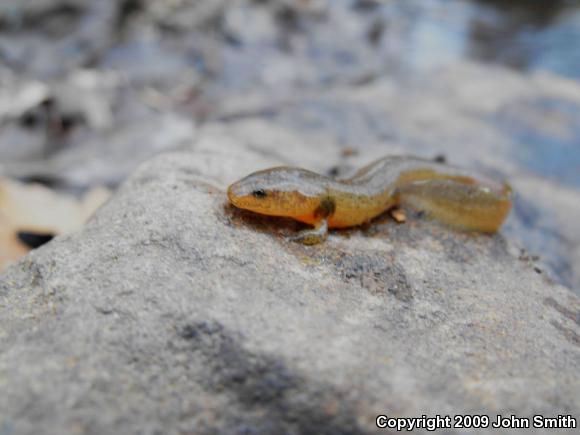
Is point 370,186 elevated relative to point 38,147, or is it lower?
elevated

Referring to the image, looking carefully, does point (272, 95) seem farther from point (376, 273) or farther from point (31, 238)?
point (376, 273)

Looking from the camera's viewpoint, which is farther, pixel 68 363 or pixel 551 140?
pixel 551 140

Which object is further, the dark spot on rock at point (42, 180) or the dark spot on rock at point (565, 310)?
the dark spot on rock at point (42, 180)

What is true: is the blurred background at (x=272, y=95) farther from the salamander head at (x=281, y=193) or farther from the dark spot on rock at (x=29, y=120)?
the salamander head at (x=281, y=193)

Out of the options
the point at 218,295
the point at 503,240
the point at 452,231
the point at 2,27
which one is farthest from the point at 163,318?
the point at 2,27

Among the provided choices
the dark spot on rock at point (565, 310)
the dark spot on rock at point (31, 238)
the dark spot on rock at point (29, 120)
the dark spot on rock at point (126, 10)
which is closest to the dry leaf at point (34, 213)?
the dark spot on rock at point (31, 238)

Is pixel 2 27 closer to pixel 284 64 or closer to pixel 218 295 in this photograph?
pixel 284 64
